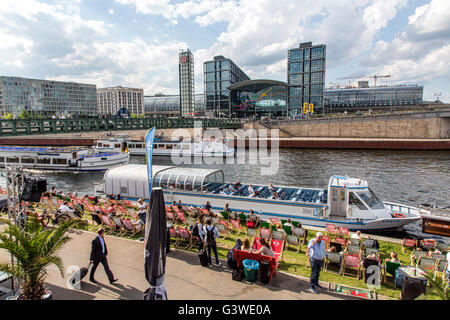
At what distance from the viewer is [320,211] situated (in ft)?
57.2

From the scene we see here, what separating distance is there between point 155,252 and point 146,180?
1492cm

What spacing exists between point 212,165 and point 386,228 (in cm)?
3607

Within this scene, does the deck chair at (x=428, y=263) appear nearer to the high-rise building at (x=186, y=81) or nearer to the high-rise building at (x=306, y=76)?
the high-rise building at (x=306, y=76)

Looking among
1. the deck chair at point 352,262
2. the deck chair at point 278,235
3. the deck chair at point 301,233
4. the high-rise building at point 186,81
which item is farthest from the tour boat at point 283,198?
the high-rise building at point 186,81

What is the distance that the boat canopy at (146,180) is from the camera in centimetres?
2064

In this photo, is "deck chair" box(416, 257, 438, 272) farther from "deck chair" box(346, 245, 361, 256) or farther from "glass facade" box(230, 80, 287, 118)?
"glass facade" box(230, 80, 287, 118)

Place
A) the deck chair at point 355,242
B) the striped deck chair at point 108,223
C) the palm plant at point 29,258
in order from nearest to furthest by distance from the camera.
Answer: the palm plant at point 29,258
the deck chair at point 355,242
the striped deck chair at point 108,223

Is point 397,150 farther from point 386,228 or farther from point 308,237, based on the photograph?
point 308,237

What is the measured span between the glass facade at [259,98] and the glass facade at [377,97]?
33.0 meters

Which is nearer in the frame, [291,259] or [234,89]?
[291,259]

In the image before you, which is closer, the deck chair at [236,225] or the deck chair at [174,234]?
the deck chair at [174,234]

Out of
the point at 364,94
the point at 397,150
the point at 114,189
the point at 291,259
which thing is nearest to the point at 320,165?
the point at 397,150

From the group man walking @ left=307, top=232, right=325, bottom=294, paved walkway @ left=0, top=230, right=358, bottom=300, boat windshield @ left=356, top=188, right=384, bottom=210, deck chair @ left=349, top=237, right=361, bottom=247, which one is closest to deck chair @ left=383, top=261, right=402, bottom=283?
deck chair @ left=349, top=237, right=361, bottom=247

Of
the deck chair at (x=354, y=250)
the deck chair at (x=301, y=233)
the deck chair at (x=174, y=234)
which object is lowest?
the deck chair at (x=301, y=233)
